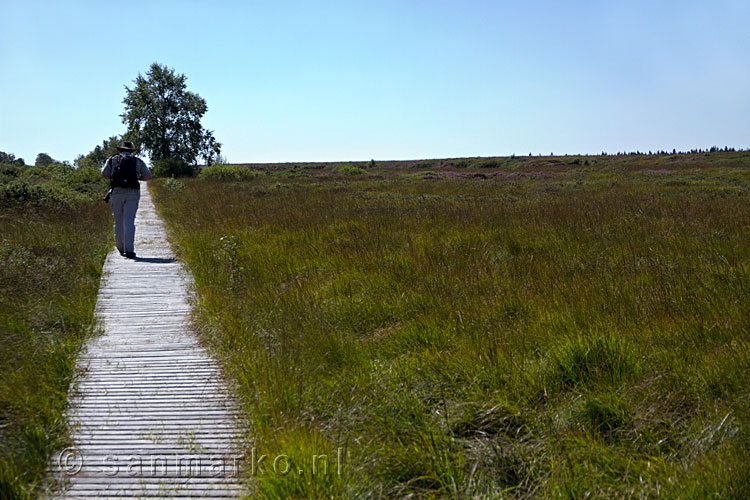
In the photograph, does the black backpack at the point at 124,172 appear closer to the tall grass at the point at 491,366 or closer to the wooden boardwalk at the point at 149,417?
the tall grass at the point at 491,366

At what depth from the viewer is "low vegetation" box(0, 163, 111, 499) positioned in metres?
2.93

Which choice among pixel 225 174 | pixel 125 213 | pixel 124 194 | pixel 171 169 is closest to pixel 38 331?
pixel 125 213

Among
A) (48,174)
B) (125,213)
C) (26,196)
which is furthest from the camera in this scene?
(48,174)

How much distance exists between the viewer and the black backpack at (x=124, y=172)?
870cm

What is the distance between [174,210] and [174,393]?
39.6 feet

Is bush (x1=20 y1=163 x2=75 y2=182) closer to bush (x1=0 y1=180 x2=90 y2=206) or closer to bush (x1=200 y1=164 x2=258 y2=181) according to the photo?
bush (x1=200 y1=164 x2=258 y2=181)

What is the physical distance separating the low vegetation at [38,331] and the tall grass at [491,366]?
1063mm

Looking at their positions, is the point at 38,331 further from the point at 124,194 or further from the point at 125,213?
the point at 124,194

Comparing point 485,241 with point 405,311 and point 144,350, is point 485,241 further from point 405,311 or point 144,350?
point 144,350

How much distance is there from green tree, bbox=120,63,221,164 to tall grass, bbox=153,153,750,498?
49.3m

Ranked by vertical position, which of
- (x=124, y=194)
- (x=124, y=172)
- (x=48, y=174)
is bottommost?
(x=124, y=194)

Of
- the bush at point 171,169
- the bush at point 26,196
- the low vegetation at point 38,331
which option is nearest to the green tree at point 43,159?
the bush at point 171,169

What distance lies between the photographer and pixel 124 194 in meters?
8.72

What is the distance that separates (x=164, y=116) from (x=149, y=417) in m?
54.3
